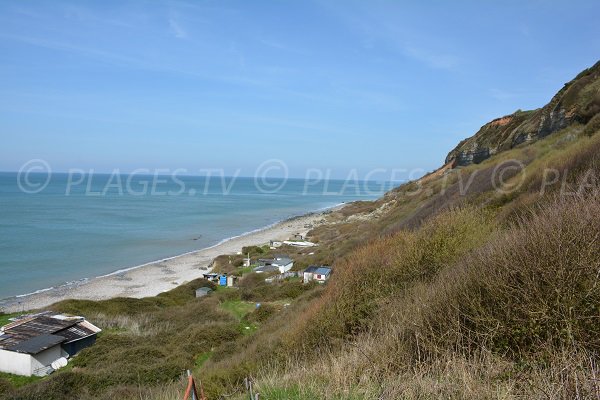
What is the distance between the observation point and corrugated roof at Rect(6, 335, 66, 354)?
2039cm

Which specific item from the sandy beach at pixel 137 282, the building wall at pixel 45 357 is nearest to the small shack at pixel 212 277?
the sandy beach at pixel 137 282

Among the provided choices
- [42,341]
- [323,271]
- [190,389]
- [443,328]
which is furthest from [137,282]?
[443,328]

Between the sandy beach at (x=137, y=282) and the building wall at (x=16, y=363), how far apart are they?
13.0 metres

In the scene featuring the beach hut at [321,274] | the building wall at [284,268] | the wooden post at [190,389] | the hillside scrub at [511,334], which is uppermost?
the hillside scrub at [511,334]

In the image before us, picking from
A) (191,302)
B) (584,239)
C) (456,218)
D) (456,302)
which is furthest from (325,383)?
(191,302)

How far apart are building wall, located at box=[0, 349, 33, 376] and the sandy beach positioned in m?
13.0

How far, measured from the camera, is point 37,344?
20844mm

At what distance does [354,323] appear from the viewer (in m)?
12.0

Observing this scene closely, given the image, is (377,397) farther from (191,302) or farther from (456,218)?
(191,302)

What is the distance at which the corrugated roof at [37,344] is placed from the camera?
2039cm

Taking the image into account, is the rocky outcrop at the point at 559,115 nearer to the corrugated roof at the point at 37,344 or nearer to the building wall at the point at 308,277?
the building wall at the point at 308,277

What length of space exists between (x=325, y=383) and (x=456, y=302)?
2.53 m

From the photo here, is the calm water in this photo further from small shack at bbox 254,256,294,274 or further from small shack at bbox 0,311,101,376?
small shack at bbox 254,256,294,274

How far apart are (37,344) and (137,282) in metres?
21.0
